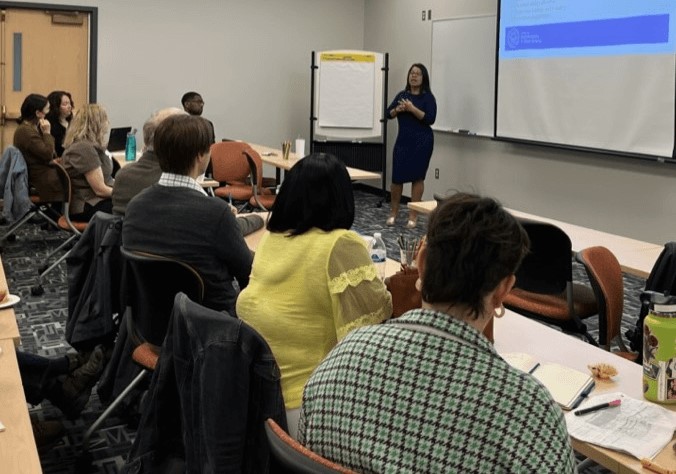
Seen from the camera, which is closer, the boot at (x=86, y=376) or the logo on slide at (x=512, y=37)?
the boot at (x=86, y=376)

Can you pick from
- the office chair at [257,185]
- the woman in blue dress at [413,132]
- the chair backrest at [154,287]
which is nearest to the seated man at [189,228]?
the chair backrest at [154,287]

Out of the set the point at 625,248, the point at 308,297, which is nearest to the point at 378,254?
the point at 308,297

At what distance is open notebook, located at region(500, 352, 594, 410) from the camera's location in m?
1.83

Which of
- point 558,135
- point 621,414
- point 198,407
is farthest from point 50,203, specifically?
point 621,414

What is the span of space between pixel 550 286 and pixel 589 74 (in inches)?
141

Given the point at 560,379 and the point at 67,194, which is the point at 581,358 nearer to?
the point at 560,379

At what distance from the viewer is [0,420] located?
1665mm

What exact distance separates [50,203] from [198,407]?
4733 millimetres

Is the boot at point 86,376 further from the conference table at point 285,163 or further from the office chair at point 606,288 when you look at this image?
the conference table at point 285,163

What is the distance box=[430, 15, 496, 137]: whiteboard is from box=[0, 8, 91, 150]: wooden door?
3922 millimetres

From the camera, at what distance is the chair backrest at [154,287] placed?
8.55 feet

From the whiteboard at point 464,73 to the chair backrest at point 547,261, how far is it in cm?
457

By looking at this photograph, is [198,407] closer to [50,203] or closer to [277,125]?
[50,203]

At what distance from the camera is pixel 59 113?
719 centimetres
